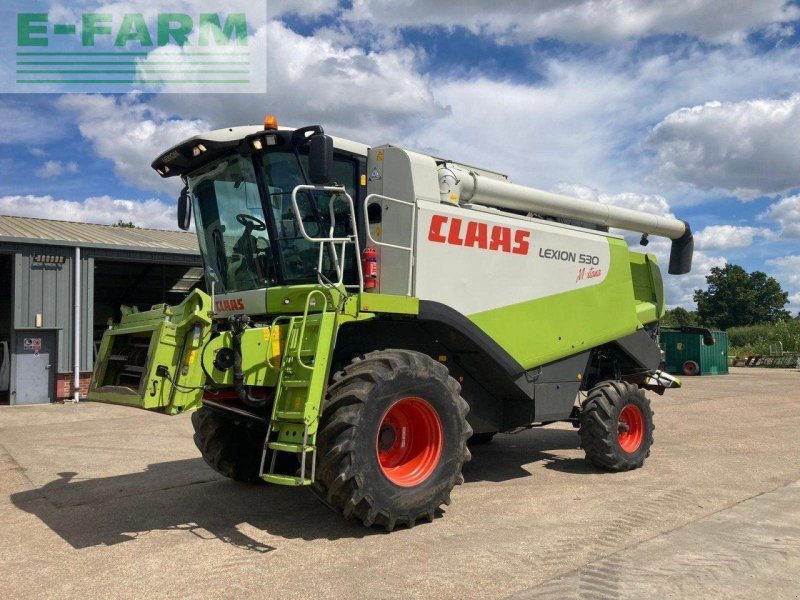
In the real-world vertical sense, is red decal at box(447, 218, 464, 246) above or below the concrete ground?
above

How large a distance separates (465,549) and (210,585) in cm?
167

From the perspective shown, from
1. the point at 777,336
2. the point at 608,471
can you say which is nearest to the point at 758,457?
the point at 608,471

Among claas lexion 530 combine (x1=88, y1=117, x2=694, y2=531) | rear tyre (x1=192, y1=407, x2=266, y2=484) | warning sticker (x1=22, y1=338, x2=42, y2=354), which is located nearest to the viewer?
claas lexion 530 combine (x1=88, y1=117, x2=694, y2=531)

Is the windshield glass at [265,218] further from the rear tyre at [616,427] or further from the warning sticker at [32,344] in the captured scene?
the warning sticker at [32,344]

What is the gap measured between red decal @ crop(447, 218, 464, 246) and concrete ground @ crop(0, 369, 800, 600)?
2.29 metres

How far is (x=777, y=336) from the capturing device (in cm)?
3653

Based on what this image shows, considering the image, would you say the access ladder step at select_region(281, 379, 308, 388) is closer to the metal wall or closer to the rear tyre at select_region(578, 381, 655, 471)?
the rear tyre at select_region(578, 381, 655, 471)

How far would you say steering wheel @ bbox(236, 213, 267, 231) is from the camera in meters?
5.66

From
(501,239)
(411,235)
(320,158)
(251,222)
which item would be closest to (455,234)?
(411,235)

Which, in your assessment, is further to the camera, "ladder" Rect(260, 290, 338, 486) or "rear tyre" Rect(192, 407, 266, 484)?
"rear tyre" Rect(192, 407, 266, 484)

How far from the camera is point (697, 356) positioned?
26.1 m

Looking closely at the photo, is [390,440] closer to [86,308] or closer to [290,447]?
[290,447]

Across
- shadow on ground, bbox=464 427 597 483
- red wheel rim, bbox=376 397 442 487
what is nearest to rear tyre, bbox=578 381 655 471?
shadow on ground, bbox=464 427 597 483

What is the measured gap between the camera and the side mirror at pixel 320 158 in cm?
487
